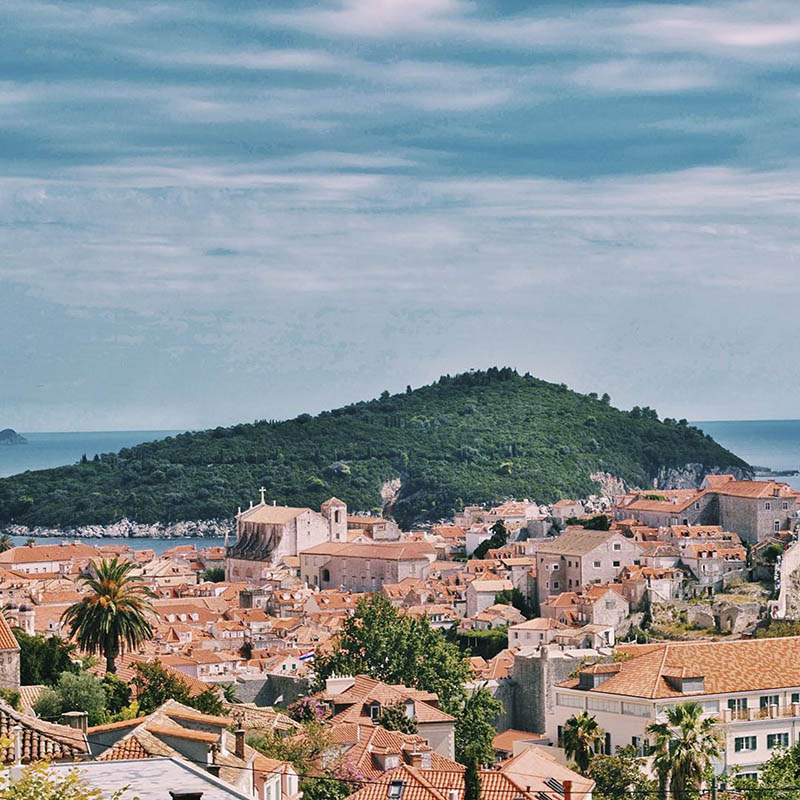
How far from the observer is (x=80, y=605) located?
45188 millimetres

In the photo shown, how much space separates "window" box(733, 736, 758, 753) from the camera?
141 ft

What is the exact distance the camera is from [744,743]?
142ft

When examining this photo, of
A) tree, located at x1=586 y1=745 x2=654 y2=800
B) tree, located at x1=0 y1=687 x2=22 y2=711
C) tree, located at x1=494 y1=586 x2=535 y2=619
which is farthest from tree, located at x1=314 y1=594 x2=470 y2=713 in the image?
tree, located at x1=494 y1=586 x2=535 y2=619

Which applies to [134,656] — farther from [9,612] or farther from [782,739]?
[782,739]

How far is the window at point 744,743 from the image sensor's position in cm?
4288

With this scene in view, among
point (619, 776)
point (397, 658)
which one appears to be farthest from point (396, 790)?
point (397, 658)

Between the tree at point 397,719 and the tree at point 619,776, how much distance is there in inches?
171

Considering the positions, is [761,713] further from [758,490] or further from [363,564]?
[363,564]

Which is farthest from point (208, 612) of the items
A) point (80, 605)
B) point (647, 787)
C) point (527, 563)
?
point (647, 787)

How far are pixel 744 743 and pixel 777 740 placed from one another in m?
1.11

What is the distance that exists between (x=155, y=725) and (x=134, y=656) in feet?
126

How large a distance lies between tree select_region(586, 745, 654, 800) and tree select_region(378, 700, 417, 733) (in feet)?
14.3

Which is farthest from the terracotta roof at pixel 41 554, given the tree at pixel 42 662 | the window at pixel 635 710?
the window at pixel 635 710

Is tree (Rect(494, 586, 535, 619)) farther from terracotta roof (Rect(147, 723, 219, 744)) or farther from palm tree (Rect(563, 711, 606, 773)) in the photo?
terracotta roof (Rect(147, 723, 219, 744))
